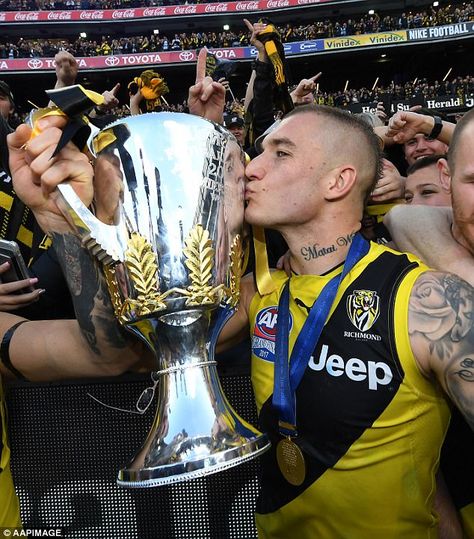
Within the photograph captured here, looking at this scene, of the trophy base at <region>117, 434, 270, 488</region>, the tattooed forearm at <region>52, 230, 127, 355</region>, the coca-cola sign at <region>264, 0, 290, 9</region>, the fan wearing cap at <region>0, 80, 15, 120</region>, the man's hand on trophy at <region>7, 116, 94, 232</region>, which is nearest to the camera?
the trophy base at <region>117, 434, 270, 488</region>

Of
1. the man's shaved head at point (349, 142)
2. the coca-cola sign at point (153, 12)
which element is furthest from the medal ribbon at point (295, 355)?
the coca-cola sign at point (153, 12)

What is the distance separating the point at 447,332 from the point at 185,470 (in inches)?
25.7

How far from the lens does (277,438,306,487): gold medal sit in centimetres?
141

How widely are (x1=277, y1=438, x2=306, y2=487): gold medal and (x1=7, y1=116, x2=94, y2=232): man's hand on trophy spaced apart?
0.77 meters

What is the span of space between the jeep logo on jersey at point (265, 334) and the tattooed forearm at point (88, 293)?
1.25ft

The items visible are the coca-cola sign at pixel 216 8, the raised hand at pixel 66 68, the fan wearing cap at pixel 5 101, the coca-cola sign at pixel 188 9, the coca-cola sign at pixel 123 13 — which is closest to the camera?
the raised hand at pixel 66 68

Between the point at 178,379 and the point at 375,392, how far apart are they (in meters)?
0.49

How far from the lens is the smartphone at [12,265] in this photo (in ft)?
5.35

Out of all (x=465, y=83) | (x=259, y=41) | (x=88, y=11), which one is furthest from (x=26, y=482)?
(x=88, y=11)

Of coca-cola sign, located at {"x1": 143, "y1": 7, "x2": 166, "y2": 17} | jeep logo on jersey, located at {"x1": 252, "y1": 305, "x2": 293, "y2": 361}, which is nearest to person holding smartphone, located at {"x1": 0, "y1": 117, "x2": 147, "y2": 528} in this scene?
jeep logo on jersey, located at {"x1": 252, "y1": 305, "x2": 293, "y2": 361}

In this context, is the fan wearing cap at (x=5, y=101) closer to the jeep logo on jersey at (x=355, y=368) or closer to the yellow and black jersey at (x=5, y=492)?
the yellow and black jersey at (x=5, y=492)

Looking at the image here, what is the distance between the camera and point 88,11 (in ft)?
95.0

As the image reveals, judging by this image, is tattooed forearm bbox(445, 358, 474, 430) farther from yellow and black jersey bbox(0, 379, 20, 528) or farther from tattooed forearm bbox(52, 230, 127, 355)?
yellow and black jersey bbox(0, 379, 20, 528)

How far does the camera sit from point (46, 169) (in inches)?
46.7
